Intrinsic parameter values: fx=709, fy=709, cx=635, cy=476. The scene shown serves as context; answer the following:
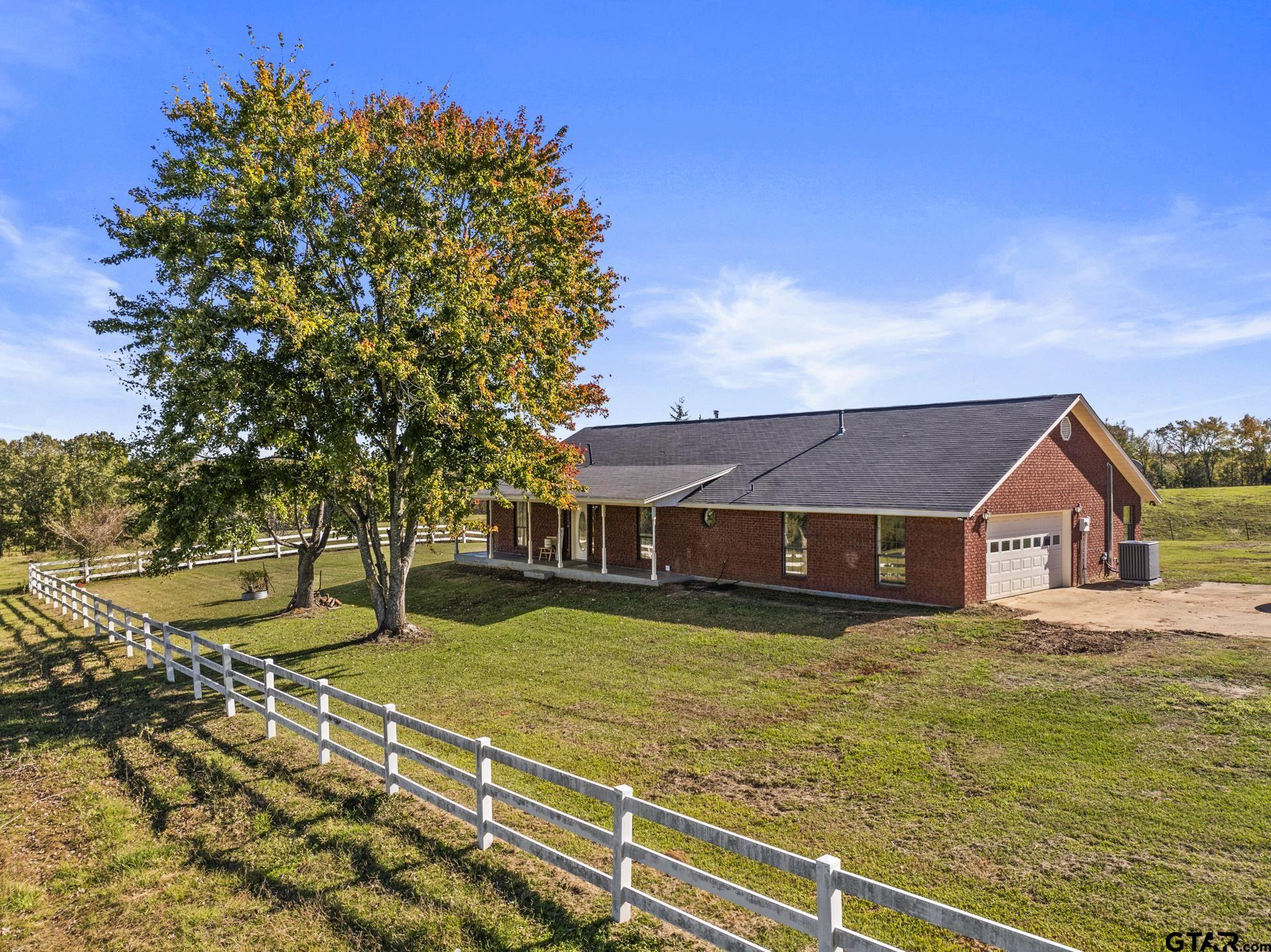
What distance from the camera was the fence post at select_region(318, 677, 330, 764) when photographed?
8.84 m

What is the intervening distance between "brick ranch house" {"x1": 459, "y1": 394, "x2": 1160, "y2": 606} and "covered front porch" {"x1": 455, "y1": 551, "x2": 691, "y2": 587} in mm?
83

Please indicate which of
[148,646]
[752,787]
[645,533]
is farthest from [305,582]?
[752,787]

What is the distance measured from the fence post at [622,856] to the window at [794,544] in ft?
51.9

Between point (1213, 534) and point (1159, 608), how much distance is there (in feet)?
89.2

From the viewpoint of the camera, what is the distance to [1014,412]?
21.2 m

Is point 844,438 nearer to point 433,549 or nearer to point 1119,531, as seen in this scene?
point 1119,531

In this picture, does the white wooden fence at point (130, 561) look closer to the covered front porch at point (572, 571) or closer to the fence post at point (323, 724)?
the covered front porch at point (572, 571)

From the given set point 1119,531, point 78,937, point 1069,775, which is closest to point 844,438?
point 1119,531

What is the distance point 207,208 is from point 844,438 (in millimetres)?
18662

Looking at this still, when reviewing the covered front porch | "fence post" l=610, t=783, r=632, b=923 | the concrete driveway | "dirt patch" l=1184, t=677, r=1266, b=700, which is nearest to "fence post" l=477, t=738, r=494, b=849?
"fence post" l=610, t=783, r=632, b=923

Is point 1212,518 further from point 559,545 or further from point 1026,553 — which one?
point 559,545

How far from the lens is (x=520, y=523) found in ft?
97.8

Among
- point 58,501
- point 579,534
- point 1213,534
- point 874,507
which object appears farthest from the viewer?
point 1213,534

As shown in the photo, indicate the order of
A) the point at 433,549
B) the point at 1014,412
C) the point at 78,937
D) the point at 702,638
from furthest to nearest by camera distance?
the point at 433,549 < the point at 1014,412 < the point at 702,638 < the point at 78,937
